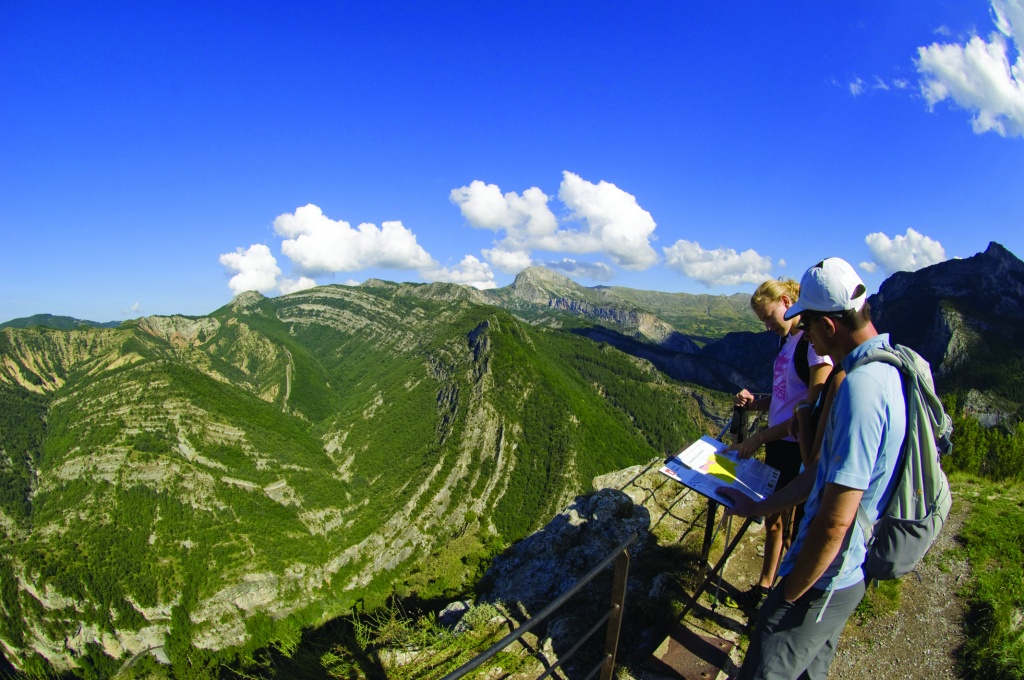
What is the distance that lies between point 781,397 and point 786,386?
193 millimetres

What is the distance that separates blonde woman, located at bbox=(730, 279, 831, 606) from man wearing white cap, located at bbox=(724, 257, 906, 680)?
2.06 meters

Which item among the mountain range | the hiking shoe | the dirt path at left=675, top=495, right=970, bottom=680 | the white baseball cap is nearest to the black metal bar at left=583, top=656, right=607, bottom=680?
Result: the dirt path at left=675, top=495, right=970, bottom=680

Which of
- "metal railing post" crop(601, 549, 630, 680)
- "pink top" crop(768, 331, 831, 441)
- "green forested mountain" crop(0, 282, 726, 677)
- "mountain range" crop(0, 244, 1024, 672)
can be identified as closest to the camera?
"metal railing post" crop(601, 549, 630, 680)

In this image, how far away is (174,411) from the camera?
138500mm

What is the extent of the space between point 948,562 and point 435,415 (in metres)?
180

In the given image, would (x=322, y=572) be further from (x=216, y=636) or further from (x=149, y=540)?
(x=149, y=540)

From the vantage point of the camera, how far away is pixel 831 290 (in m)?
2.95

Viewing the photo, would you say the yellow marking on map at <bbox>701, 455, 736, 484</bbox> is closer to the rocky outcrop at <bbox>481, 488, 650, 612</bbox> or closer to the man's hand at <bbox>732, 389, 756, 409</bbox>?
the man's hand at <bbox>732, 389, 756, 409</bbox>

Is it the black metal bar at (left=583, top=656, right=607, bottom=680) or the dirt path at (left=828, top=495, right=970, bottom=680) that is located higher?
the black metal bar at (left=583, top=656, right=607, bottom=680)

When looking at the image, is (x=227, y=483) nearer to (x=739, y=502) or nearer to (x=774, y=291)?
(x=774, y=291)

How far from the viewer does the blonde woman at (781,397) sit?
5.24 metres

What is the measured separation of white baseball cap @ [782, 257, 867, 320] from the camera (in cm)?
295

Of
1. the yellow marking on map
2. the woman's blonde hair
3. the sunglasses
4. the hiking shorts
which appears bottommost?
the hiking shorts

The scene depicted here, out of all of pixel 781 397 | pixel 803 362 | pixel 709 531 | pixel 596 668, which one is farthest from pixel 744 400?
pixel 596 668
